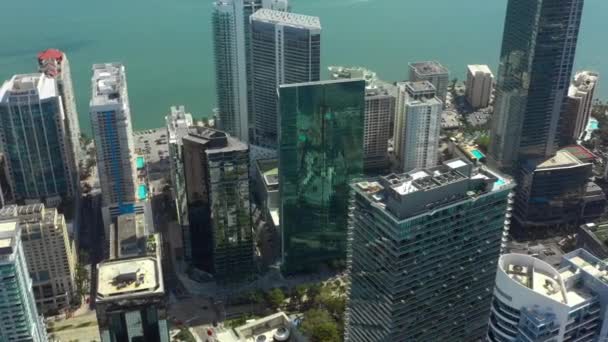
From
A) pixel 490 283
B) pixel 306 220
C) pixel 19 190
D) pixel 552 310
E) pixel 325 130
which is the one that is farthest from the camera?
pixel 19 190

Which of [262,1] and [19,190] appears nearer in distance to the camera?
[19,190]

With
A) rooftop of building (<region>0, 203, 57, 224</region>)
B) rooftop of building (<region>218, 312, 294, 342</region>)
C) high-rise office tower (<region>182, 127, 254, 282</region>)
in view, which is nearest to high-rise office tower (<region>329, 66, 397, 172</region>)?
high-rise office tower (<region>182, 127, 254, 282</region>)

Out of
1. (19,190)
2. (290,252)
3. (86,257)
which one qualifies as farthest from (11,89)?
(290,252)

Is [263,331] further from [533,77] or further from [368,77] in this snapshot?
[368,77]

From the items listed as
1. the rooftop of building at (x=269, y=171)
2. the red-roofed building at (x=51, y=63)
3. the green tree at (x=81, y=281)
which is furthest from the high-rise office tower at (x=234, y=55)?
the green tree at (x=81, y=281)

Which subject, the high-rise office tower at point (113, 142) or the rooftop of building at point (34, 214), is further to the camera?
the high-rise office tower at point (113, 142)

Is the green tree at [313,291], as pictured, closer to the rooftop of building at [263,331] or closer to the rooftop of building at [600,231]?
the rooftop of building at [263,331]

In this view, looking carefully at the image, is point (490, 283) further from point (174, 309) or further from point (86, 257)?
point (86, 257)

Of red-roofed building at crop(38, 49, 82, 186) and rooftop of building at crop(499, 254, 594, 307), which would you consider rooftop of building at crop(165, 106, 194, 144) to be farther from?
rooftop of building at crop(499, 254, 594, 307)
